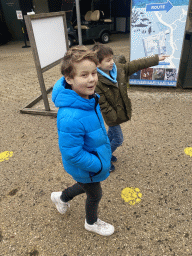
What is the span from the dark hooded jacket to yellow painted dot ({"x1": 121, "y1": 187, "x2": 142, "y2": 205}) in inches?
30.8

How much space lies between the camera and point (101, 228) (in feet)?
6.13

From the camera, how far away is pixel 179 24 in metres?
4.18

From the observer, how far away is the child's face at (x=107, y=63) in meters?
1.92

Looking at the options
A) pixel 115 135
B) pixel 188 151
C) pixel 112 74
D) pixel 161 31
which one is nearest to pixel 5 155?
pixel 115 135

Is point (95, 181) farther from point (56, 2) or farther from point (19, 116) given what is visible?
point (56, 2)

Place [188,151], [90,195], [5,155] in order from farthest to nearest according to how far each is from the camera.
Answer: [5,155]
[188,151]
[90,195]

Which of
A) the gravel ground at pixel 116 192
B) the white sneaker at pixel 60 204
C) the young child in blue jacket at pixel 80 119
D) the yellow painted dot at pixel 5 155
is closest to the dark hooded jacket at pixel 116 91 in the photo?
the young child in blue jacket at pixel 80 119

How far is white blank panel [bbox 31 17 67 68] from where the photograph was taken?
3.53 meters

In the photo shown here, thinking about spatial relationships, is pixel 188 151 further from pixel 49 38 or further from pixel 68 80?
pixel 49 38

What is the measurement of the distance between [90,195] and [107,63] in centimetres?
121

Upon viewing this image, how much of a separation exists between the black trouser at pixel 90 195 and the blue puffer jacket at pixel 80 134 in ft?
0.41

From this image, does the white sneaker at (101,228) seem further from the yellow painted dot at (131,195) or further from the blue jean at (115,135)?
the blue jean at (115,135)

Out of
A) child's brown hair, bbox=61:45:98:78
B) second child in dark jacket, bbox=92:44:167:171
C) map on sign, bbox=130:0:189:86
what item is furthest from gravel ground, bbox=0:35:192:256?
child's brown hair, bbox=61:45:98:78

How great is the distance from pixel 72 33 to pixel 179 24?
6468 mm
